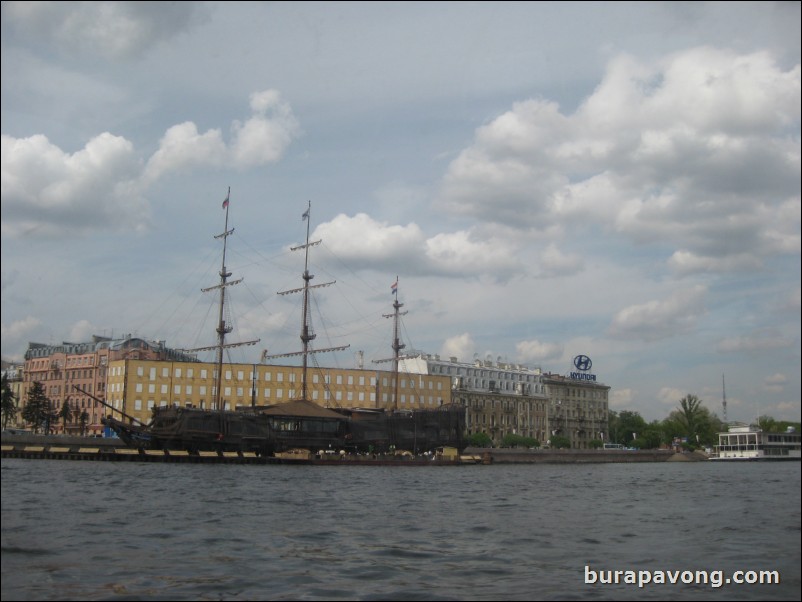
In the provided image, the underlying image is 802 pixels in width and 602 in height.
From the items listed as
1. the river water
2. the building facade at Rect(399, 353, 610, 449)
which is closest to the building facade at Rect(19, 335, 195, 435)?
the building facade at Rect(399, 353, 610, 449)

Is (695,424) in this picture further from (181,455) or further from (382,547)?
(382,547)

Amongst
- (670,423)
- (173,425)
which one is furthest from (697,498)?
(670,423)

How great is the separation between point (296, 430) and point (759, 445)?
76059mm

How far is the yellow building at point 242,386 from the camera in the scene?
11888 cm

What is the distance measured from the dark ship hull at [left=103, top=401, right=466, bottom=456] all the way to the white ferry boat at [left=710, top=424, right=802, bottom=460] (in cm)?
4907

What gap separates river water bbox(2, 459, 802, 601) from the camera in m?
16.1

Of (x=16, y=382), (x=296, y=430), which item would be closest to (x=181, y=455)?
(x=296, y=430)

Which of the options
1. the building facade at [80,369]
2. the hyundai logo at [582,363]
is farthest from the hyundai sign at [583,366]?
the building facade at [80,369]

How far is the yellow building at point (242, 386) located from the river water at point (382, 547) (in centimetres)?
8093

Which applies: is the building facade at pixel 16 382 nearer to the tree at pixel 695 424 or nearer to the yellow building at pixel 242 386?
the yellow building at pixel 242 386

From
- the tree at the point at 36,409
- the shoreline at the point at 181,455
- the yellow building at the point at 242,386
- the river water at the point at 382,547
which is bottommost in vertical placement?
the shoreline at the point at 181,455

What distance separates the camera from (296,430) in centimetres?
9619

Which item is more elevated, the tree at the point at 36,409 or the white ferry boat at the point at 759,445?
the tree at the point at 36,409

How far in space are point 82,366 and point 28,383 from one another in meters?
21.9
